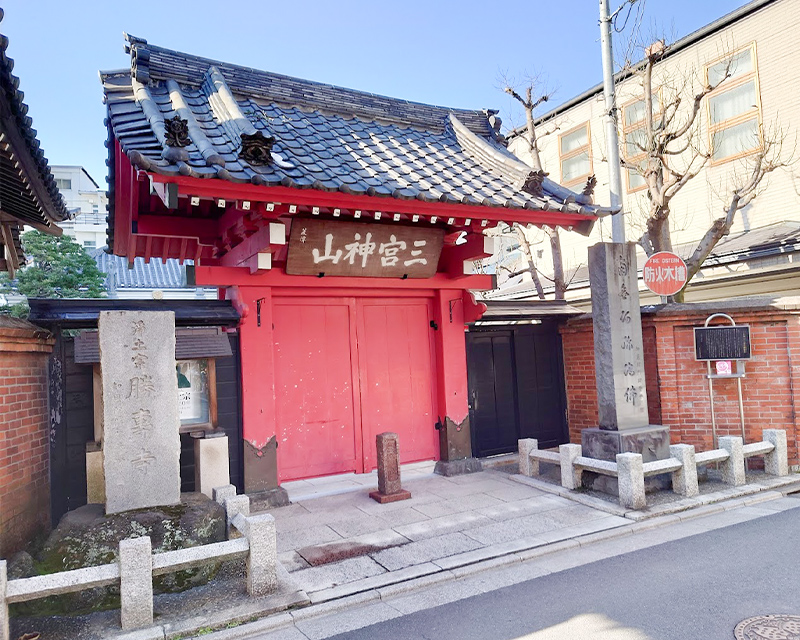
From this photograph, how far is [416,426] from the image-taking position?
883 cm

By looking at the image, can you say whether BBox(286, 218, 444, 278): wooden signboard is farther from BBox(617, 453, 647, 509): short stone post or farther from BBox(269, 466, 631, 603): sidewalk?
BBox(617, 453, 647, 509): short stone post

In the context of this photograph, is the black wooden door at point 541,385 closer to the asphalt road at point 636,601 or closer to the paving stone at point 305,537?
the asphalt road at point 636,601

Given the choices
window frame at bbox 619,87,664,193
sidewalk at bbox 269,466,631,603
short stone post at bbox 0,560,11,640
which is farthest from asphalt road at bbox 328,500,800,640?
window frame at bbox 619,87,664,193

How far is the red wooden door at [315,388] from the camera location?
309 inches

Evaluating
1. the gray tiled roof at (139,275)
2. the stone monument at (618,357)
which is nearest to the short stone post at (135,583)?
the stone monument at (618,357)

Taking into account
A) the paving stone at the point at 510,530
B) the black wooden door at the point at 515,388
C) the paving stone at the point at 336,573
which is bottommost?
the paving stone at the point at 336,573

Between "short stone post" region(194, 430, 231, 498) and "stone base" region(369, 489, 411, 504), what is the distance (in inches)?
77.0

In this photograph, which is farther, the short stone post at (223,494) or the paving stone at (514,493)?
the paving stone at (514,493)

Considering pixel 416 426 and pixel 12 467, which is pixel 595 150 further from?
pixel 12 467

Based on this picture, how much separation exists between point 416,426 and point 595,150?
494 inches

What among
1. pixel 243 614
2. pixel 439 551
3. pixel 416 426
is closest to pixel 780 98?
pixel 416 426

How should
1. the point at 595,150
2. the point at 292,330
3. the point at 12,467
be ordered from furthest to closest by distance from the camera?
1. the point at 595,150
2. the point at 292,330
3. the point at 12,467

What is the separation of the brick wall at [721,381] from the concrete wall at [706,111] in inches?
230

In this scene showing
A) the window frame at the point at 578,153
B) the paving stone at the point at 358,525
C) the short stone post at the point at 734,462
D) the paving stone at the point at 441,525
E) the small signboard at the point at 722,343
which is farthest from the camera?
the window frame at the point at 578,153
